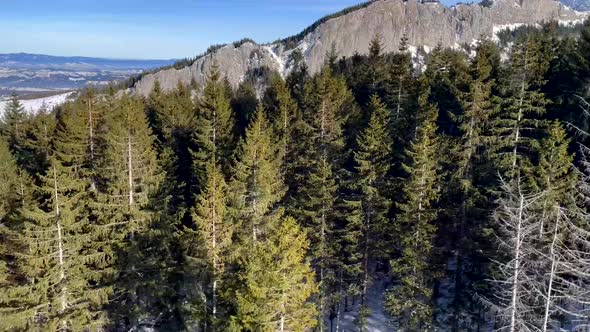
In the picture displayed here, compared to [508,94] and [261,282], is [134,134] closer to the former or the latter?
[261,282]

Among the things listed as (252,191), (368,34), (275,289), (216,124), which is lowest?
(275,289)

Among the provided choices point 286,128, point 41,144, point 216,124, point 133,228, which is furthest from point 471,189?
point 41,144

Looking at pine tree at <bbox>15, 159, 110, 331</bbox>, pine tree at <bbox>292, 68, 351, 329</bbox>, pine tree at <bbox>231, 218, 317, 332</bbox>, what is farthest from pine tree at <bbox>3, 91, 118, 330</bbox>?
pine tree at <bbox>292, 68, 351, 329</bbox>

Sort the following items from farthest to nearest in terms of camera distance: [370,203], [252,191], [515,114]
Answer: [370,203] < [515,114] < [252,191]

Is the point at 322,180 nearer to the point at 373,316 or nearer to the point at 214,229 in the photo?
the point at 214,229

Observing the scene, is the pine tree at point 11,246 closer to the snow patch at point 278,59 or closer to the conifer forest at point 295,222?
the conifer forest at point 295,222

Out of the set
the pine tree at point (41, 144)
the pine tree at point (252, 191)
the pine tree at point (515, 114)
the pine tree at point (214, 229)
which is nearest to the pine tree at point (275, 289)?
the pine tree at point (214, 229)
